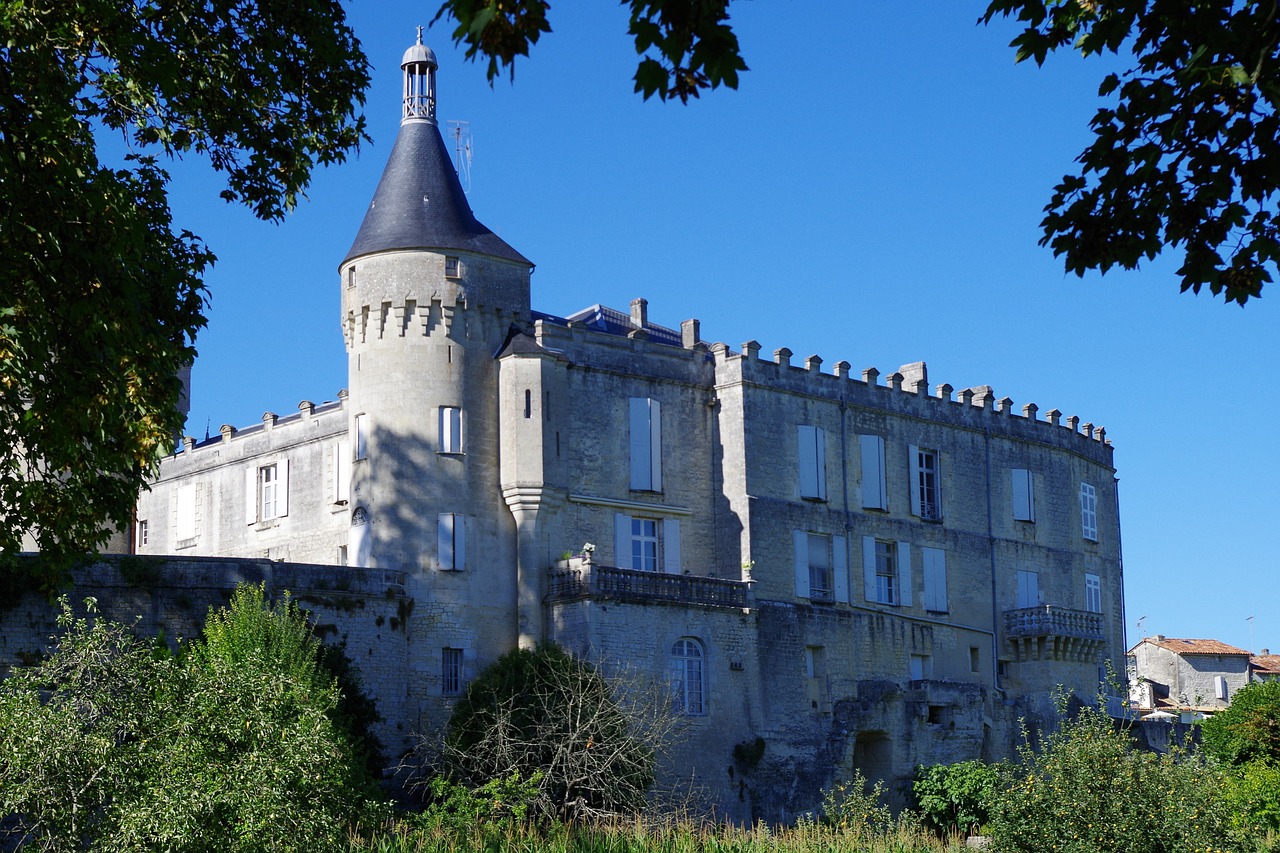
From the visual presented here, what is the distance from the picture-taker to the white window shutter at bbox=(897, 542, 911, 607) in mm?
40375

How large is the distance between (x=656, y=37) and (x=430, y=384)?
26.8 m

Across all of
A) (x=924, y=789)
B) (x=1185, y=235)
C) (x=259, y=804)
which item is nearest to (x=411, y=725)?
(x=924, y=789)

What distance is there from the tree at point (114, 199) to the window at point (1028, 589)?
101 feet

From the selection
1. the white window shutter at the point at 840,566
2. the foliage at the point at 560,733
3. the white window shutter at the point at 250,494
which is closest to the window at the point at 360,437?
the foliage at the point at 560,733

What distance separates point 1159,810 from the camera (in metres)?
22.5

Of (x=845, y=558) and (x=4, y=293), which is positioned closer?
(x=4, y=293)

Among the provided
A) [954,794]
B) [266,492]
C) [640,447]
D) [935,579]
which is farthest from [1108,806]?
[266,492]

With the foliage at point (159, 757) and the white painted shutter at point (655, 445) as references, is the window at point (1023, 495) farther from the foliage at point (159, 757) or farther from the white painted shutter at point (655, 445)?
the foliage at point (159, 757)

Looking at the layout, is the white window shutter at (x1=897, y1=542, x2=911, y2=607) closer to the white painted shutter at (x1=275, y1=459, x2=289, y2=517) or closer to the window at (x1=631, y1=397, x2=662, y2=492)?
the window at (x1=631, y1=397, x2=662, y2=492)

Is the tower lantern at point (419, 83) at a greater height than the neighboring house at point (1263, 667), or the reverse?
the tower lantern at point (419, 83)

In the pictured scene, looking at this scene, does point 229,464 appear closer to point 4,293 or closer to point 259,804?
point 259,804

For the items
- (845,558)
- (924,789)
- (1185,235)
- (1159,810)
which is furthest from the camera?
(845,558)

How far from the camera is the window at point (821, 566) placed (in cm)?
3809

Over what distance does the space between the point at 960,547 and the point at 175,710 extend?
26018 mm
